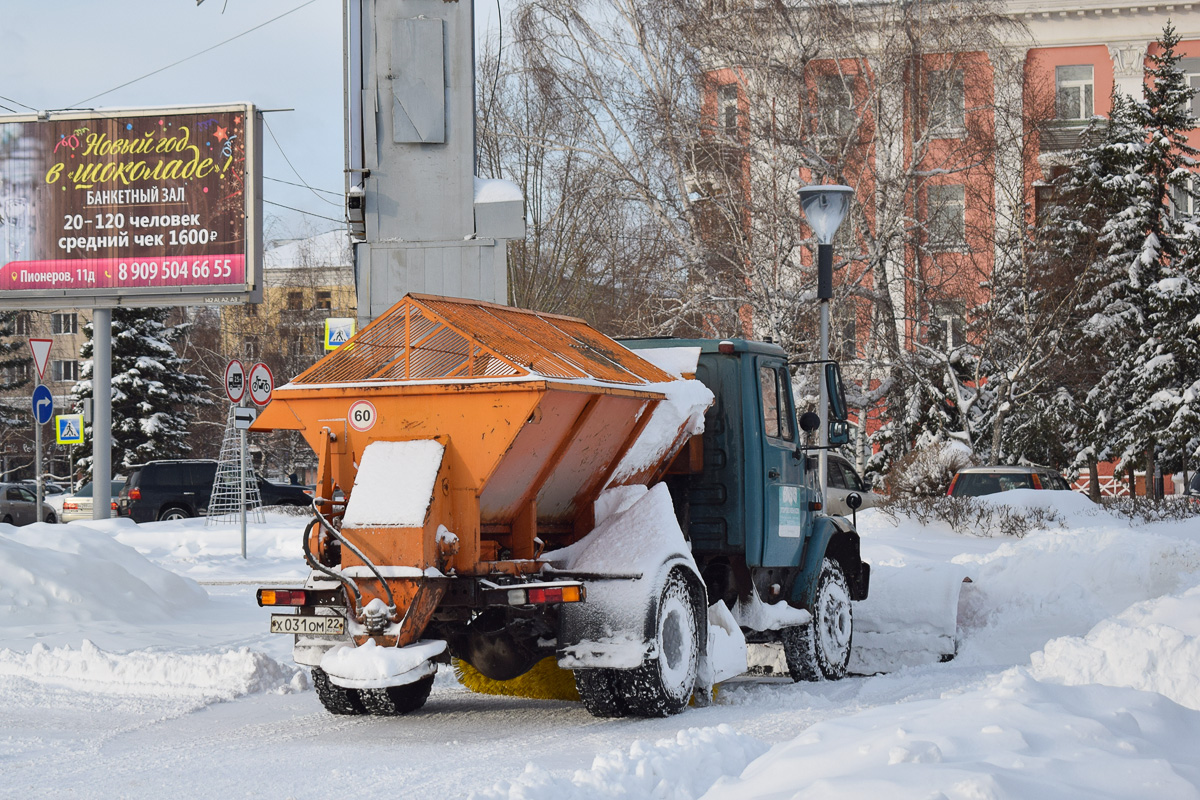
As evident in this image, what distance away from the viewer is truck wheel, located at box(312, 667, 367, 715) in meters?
7.70

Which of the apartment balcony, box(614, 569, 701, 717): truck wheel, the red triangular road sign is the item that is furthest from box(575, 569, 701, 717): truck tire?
the apartment balcony

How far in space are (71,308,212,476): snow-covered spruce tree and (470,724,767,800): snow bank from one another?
43.1 meters

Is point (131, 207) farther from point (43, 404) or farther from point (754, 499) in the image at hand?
point (754, 499)

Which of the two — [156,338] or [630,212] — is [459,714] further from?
[156,338]

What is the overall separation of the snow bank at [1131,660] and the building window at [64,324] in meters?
86.4

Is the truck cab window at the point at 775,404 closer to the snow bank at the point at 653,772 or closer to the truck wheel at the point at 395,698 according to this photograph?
the truck wheel at the point at 395,698

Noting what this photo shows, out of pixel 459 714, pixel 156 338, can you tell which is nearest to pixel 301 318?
pixel 156 338

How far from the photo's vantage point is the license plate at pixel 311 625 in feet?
22.8

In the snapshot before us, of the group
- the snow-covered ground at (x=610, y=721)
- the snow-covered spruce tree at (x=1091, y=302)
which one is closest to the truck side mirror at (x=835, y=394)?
the snow-covered ground at (x=610, y=721)

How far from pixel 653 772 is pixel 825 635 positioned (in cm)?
433

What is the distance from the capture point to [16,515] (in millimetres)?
35062

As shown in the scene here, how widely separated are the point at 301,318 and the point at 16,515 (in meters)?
24.0

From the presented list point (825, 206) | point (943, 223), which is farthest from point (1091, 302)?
point (825, 206)

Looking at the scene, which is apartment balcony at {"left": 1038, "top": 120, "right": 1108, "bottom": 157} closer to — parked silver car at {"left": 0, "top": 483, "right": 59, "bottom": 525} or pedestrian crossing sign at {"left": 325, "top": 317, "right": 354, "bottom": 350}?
pedestrian crossing sign at {"left": 325, "top": 317, "right": 354, "bottom": 350}
